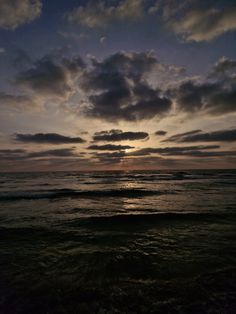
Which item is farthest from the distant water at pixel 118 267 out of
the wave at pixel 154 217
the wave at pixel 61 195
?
the wave at pixel 61 195

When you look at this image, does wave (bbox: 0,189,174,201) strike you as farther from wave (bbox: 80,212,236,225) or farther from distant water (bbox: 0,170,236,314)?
distant water (bbox: 0,170,236,314)

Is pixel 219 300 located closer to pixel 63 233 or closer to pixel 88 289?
pixel 88 289

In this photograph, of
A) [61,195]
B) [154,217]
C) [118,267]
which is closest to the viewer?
[118,267]

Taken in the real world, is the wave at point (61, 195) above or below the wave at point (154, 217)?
above


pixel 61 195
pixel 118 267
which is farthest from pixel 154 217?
pixel 61 195

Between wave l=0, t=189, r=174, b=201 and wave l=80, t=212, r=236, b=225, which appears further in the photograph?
wave l=0, t=189, r=174, b=201

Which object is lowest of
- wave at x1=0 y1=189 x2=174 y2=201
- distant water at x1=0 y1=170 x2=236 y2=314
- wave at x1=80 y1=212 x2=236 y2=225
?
distant water at x1=0 y1=170 x2=236 y2=314

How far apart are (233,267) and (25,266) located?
5.36m

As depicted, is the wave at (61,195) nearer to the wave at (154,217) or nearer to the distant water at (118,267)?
the wave at (154,217)

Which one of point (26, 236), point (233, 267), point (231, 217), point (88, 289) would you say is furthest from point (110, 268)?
point (231, 217)

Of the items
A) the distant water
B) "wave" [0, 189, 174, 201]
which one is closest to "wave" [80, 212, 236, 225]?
the distant water

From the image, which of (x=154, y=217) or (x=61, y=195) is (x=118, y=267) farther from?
(x=61, y=195)

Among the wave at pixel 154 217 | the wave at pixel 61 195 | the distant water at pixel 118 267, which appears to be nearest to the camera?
the distant water at pixel 118 267

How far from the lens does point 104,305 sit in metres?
4.07
